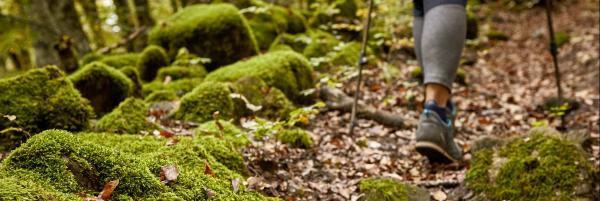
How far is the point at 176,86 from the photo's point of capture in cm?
502

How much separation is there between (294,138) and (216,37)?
292cm

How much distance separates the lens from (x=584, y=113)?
480 centimetres

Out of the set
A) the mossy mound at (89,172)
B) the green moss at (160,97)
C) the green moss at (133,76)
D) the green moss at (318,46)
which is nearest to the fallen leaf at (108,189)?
the mossy mound at (89,172)

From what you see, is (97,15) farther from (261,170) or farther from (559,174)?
(559,174)

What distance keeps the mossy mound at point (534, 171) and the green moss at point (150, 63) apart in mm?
4330

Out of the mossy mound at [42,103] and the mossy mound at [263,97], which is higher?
the mossy mound at [42,103]

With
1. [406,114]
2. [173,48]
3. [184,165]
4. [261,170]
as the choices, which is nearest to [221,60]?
[173,48]

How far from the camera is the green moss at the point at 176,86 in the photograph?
16.2 ft

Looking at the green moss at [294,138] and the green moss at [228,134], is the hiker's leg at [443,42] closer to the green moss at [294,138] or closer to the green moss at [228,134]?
the green moss at [294,138]

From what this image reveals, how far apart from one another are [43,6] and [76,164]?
6951 millimetres

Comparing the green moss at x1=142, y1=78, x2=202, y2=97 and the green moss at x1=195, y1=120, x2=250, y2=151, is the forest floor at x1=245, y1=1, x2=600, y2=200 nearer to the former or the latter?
the green moss at x1=195, y1=120, x2=250, y2=151

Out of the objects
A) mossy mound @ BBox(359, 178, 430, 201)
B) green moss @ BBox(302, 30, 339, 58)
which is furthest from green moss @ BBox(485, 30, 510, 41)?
mossy mound @ BBox(359, 178, 430, 201)

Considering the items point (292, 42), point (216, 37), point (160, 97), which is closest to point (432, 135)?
point (160, 97)

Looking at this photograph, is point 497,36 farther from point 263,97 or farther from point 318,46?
point 263,97
